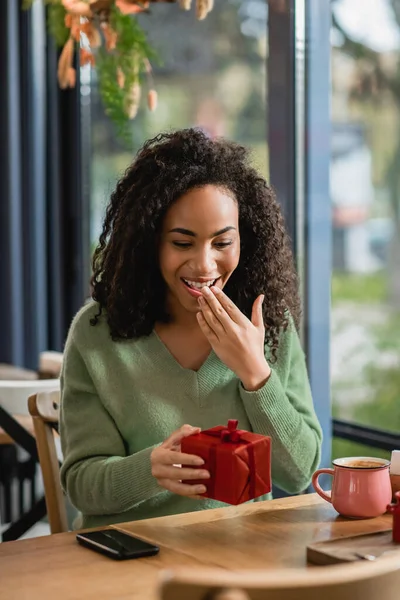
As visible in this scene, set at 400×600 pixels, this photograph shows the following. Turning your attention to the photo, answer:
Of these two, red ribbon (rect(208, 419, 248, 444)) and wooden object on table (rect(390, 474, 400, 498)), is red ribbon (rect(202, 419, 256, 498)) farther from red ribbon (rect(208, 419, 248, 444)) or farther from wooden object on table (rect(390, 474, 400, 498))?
wooden object on table (rect(390, 474, 400, 498))

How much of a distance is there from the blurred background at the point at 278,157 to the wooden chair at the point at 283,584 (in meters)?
1.40

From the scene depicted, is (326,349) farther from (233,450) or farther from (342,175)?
(233,450)

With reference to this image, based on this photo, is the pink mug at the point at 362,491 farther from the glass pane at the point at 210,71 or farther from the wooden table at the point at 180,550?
the glass pane at the point at 210,71

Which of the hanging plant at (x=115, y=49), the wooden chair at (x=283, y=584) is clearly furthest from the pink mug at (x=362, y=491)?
the hanging plant at (x=115, y=49)

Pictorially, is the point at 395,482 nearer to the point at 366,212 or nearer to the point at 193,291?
the point at 193,291

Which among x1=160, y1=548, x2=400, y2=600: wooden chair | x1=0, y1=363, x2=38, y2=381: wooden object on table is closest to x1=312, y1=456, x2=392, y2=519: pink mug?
x1=160, y1=548, x2=400, y2=600: wooden chair

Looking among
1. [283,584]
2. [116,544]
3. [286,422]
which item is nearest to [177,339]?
[286,422]

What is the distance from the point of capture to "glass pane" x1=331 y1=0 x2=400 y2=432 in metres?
3.21

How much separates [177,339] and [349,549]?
0.76m

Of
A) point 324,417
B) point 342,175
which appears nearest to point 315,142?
point 342,175

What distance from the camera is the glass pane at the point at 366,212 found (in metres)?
3.21

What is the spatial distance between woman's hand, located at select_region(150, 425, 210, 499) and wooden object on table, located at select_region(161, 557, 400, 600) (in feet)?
2.12

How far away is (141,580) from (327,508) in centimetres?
49

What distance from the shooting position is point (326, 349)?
288 centimetres
